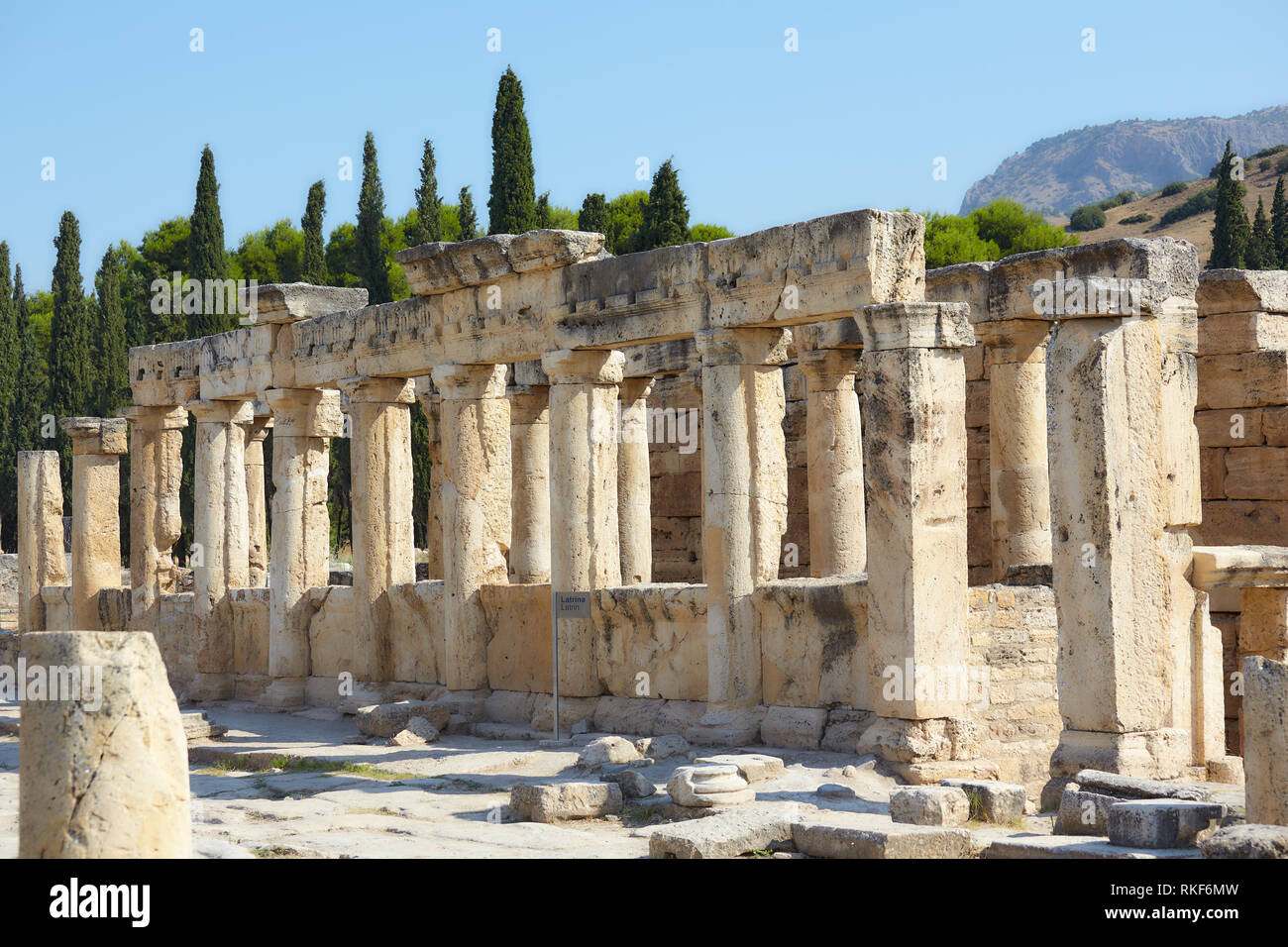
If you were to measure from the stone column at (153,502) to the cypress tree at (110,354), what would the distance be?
1655cm

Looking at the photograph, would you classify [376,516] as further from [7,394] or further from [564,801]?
[7,394]

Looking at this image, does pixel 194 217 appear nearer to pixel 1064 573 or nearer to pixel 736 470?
pixel 736 470

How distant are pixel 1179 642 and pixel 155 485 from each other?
14.2 meters

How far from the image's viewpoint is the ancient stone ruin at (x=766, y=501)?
32.9 ft

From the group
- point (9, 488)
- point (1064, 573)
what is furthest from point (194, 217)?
point (1064, 573)

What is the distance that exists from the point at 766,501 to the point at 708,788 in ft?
12.5

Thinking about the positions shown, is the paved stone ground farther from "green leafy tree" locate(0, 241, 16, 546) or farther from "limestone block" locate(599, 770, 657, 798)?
"green leafy tree" locate(0, 241, 16, 546)

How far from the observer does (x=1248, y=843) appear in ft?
22.6

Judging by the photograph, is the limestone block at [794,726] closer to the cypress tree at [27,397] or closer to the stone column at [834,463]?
the stone column at [834,463]

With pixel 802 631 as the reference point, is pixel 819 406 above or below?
above

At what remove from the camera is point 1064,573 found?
9961 mm

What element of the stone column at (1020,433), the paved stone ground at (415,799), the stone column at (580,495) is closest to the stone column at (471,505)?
the paved stone ground at (415,799)

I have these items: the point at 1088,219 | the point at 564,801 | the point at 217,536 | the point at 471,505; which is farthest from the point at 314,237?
the point at 1088,219

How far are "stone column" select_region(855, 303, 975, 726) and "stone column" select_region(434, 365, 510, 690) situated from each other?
17.1 ft
